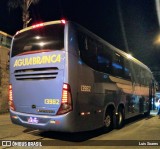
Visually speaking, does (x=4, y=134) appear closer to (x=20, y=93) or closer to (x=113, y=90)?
(x=20, y=93)

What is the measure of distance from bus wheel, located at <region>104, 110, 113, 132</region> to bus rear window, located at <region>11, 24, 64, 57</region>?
3669mm

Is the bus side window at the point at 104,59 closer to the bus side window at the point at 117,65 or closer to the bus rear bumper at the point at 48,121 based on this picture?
the bus side window at the point at 117,65

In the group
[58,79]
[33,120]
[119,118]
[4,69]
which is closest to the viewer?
[58,79]

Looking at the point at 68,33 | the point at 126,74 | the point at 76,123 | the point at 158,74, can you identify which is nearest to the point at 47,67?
the point at 68,33

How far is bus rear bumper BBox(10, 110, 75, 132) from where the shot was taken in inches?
324

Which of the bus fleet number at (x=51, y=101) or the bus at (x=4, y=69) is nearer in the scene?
the bus fleet number at (x=51, y=101)

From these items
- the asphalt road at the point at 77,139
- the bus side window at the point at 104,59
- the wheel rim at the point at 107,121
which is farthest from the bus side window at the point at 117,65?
the asphalt road at the point at 77,139

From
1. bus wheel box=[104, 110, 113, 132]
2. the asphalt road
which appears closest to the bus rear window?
the asphalt road

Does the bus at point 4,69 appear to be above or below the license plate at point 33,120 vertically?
above

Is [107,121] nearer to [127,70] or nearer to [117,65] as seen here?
[117,65]

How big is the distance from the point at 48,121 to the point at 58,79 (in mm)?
1258

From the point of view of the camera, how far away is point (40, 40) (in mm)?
9047

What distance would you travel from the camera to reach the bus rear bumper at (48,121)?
8.23 metres

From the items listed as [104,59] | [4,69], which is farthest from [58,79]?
[4,69]
